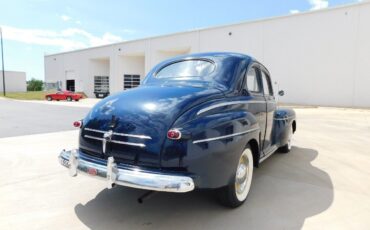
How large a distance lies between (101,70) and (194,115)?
44.2 metres

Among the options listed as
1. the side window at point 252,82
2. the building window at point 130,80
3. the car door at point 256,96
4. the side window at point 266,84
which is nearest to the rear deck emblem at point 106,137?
the car door at point 256,96

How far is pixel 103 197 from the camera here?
3.68m

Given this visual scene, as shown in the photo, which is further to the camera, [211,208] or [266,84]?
[266,84]

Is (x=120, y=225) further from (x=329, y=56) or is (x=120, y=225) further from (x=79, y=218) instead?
(x=329, y=56)

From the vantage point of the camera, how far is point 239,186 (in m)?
3.51

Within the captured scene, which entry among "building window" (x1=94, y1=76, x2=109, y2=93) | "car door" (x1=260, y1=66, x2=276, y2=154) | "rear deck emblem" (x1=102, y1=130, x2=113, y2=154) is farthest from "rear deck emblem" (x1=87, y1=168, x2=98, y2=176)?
"building window" (x1=94, y1=76, x2=109, y2=93)

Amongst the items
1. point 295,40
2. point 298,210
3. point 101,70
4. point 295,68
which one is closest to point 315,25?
point 295,40

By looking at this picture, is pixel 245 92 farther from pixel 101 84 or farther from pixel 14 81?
pixel 14 81

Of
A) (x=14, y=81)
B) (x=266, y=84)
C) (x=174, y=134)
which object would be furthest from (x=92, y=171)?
(x=14, y=81)

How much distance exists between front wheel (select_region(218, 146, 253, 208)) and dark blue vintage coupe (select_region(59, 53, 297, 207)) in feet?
0.04

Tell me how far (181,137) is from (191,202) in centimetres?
121

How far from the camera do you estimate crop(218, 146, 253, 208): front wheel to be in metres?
3.18

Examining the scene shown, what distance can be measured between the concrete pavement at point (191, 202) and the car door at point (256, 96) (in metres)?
0.96

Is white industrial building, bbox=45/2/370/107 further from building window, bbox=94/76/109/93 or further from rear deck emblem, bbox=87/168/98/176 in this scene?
rear deck emblem, bbox=87/168/98/176
